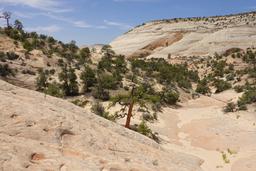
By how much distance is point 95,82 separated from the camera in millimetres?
36156

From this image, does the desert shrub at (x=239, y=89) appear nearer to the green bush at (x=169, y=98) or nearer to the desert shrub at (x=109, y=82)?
the green bush at (x=169, y=98)

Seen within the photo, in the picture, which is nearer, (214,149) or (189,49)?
(214,149)

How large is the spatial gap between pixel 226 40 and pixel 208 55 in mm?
5459

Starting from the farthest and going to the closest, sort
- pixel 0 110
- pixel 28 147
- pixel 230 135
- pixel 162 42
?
pixel 162 42, pixel 230 135, pixel 0 110, pixel 28 147

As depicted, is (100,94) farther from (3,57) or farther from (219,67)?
(219,67)

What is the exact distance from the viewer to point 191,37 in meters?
81.0

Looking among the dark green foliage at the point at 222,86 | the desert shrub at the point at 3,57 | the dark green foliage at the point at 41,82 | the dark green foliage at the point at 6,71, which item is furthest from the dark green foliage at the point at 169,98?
the desert shrub at the point at 3,57

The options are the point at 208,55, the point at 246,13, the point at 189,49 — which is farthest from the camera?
the point at 246,13

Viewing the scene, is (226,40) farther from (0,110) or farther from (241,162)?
(0,110)

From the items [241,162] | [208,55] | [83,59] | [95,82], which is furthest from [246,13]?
[241,162]

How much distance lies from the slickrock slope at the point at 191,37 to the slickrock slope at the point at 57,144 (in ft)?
197

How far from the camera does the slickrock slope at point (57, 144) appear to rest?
941 cm

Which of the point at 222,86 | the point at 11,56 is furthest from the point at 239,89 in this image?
the point at 11,56

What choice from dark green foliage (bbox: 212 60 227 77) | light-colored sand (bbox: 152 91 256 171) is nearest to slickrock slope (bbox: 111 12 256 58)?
dark green foliage (bbox: 212 60 227 77)
